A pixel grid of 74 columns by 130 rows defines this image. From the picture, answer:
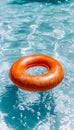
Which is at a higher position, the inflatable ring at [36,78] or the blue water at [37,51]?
the inflatable ring at [36,78]

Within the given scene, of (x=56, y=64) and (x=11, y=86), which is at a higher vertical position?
(x=56, y=64)

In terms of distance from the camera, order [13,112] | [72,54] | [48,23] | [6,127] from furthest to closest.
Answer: [48,23] < [72,54] < [13,112] < [6,127]

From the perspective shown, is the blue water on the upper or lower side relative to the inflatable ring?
lower

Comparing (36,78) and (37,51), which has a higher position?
(36,78)

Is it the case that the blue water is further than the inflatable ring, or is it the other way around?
the blue water

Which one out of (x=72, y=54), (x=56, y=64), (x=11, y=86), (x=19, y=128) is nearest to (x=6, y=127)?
(x=19, y=128)

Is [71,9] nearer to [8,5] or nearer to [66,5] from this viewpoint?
[66,5]

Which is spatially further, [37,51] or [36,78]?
[37,51]

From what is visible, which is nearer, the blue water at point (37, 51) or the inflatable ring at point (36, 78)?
the inflatable ring at point (36, 78)
